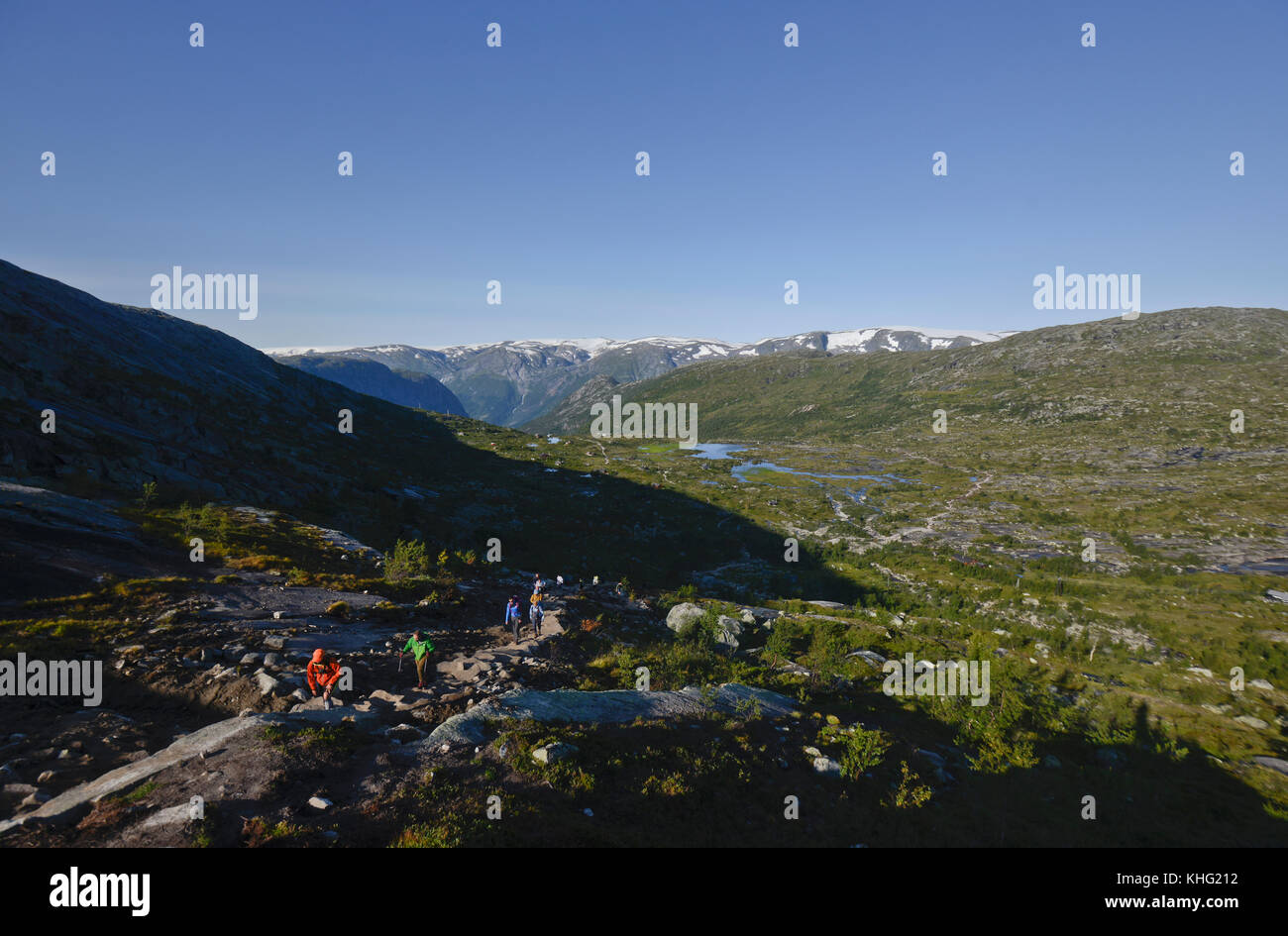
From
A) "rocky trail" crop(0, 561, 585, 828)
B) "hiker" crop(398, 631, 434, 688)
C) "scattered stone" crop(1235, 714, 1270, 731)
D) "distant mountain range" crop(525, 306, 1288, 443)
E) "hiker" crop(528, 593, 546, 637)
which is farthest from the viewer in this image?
"distant mountain range" crop(525, 306, 1288, 443)

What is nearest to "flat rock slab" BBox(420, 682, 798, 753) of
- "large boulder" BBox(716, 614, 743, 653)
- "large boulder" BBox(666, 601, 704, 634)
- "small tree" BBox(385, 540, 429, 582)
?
"large boulder" BBox(716, 614, 743, 653)

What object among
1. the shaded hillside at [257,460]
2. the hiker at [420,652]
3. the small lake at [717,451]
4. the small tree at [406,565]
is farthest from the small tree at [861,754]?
the small lake at [717,451]

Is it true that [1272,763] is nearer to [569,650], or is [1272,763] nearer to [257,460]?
[569,650]

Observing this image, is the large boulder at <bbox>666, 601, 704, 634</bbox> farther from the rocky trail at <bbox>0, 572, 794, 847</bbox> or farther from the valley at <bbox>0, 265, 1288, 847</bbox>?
the rocky trail at <bbox>0, 572, 794, 847</bbox>

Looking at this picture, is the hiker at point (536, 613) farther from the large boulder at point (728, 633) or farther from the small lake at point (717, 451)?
the small lake at point (717, 451)
